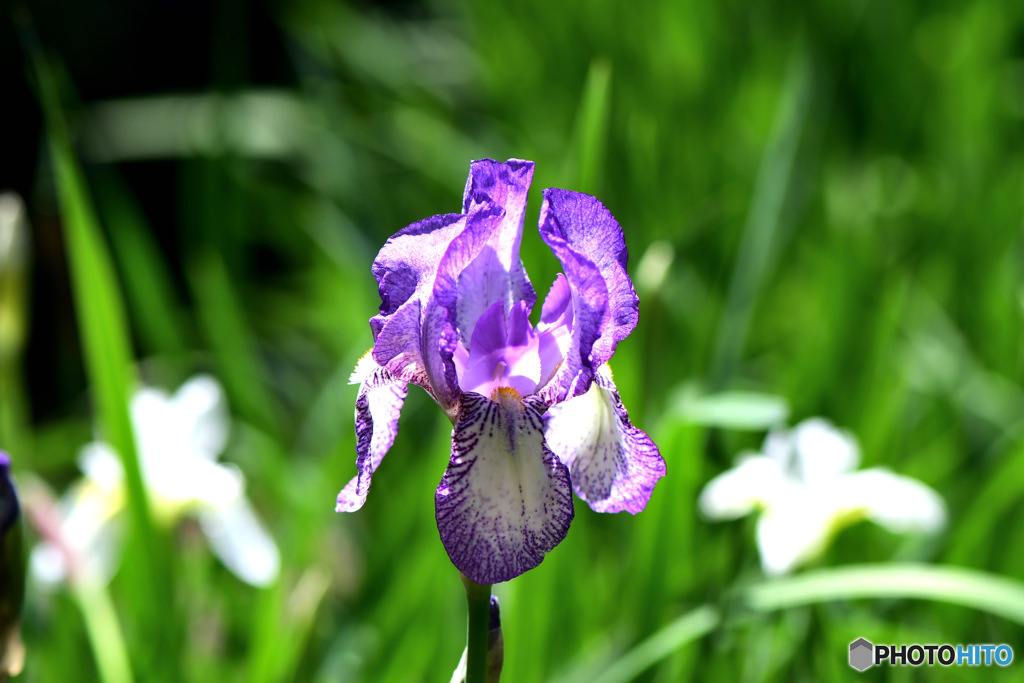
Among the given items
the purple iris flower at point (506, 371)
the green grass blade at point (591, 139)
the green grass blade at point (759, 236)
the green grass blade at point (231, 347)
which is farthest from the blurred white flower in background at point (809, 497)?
the green grass blade at point (231, 347)

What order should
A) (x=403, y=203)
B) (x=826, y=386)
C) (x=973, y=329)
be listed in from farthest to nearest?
(x=403, y=203)
(x=973, y=329)
(x=826, y=386)

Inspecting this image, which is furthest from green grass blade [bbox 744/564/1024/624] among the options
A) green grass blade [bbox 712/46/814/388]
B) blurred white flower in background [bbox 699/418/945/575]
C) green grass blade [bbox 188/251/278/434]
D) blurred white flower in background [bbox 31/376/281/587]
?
green grass blade [bbox 188/251/278/434]

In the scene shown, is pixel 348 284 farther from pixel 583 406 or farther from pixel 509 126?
pixel 583 406

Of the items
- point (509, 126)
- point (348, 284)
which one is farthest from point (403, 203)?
point (348, 284)

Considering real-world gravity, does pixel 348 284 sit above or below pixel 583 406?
above

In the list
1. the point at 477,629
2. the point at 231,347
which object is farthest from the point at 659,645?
the point at 231,347

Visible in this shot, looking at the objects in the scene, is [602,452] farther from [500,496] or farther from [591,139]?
[591,139]

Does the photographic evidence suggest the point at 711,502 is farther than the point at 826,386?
No
